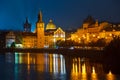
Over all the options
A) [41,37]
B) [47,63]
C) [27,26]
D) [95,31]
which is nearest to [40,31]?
[41,37]

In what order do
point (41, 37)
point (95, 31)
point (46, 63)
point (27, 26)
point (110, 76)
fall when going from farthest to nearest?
point (27, 26), point (41, 37), point (95, 31), point (46, 63), point (110, 76)

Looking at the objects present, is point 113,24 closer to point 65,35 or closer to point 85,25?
point 85,25

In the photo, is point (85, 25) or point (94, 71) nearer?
point (94, 71)

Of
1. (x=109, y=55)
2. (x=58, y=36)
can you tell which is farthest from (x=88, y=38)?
(x=109, y=55)

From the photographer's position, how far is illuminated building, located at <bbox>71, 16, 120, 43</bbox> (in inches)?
3450

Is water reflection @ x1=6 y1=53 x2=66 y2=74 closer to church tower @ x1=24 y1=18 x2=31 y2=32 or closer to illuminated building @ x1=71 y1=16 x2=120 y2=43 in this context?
illuminated building @ x1=71 y1=16 x2=120 y2=43

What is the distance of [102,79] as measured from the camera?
29469 mm

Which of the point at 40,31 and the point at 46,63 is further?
the point at 40,31

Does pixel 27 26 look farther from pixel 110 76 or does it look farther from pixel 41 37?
pixel 110 76

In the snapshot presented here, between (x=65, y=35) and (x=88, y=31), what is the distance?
59.5ft

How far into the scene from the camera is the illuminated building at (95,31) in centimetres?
8762

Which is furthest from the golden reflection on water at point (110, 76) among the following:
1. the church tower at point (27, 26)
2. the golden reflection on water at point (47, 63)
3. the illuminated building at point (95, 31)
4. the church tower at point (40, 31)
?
the church tower at point (27, 26)

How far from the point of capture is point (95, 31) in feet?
312

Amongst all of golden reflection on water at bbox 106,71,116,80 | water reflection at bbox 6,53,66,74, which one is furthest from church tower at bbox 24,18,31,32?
golden reflection on water at bbox 106,71,116,80
